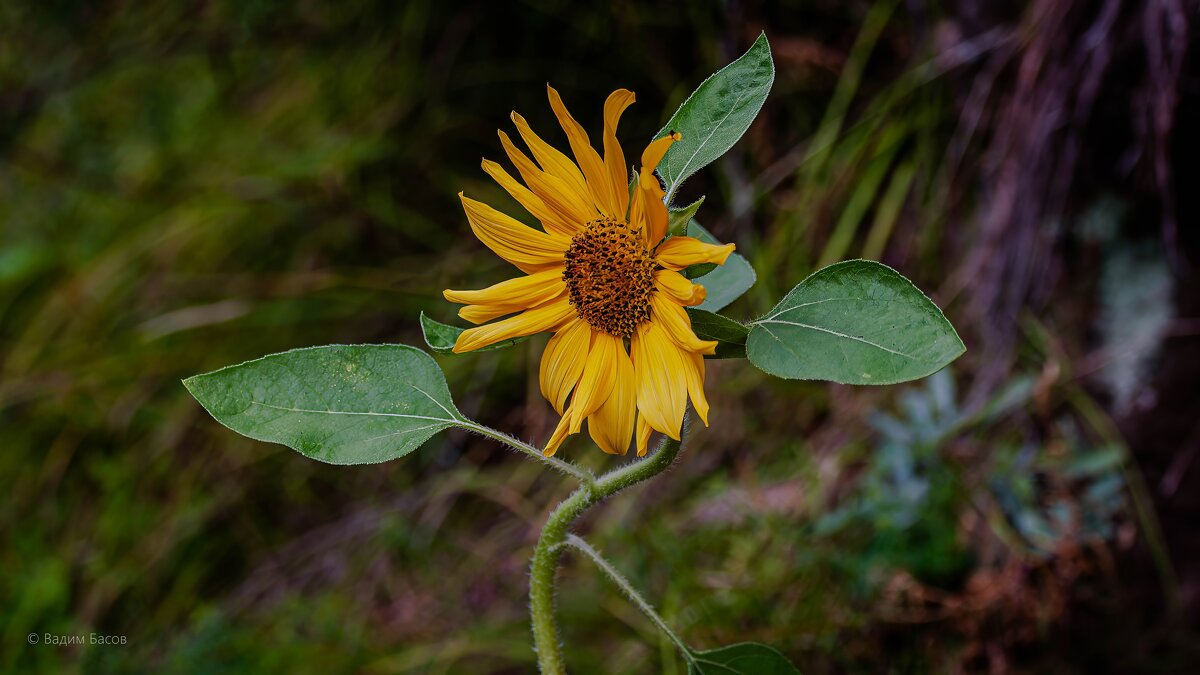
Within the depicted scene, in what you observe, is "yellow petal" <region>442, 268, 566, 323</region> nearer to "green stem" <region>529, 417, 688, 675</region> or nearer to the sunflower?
the sunflower

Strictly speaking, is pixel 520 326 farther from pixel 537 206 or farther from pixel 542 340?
pixel 542 340

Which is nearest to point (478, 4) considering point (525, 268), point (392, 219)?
point (392, 219)

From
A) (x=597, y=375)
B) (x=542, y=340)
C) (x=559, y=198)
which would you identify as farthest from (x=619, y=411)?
(x=542, y=340)

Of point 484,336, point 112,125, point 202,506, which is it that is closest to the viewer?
point 484,336

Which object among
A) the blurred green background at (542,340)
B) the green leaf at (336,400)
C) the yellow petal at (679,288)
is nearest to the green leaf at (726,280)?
the yellow petal at (679,288)

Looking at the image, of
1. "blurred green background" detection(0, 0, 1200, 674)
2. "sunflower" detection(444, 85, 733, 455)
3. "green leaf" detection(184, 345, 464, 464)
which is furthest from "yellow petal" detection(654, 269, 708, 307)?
"blurred green background" detection(0, 0, 1200, 674)

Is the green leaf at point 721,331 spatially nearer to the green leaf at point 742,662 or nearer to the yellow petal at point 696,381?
the yellow petal at point 696,381

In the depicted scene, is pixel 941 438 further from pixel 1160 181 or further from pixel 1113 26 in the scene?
pixel 1113 26
